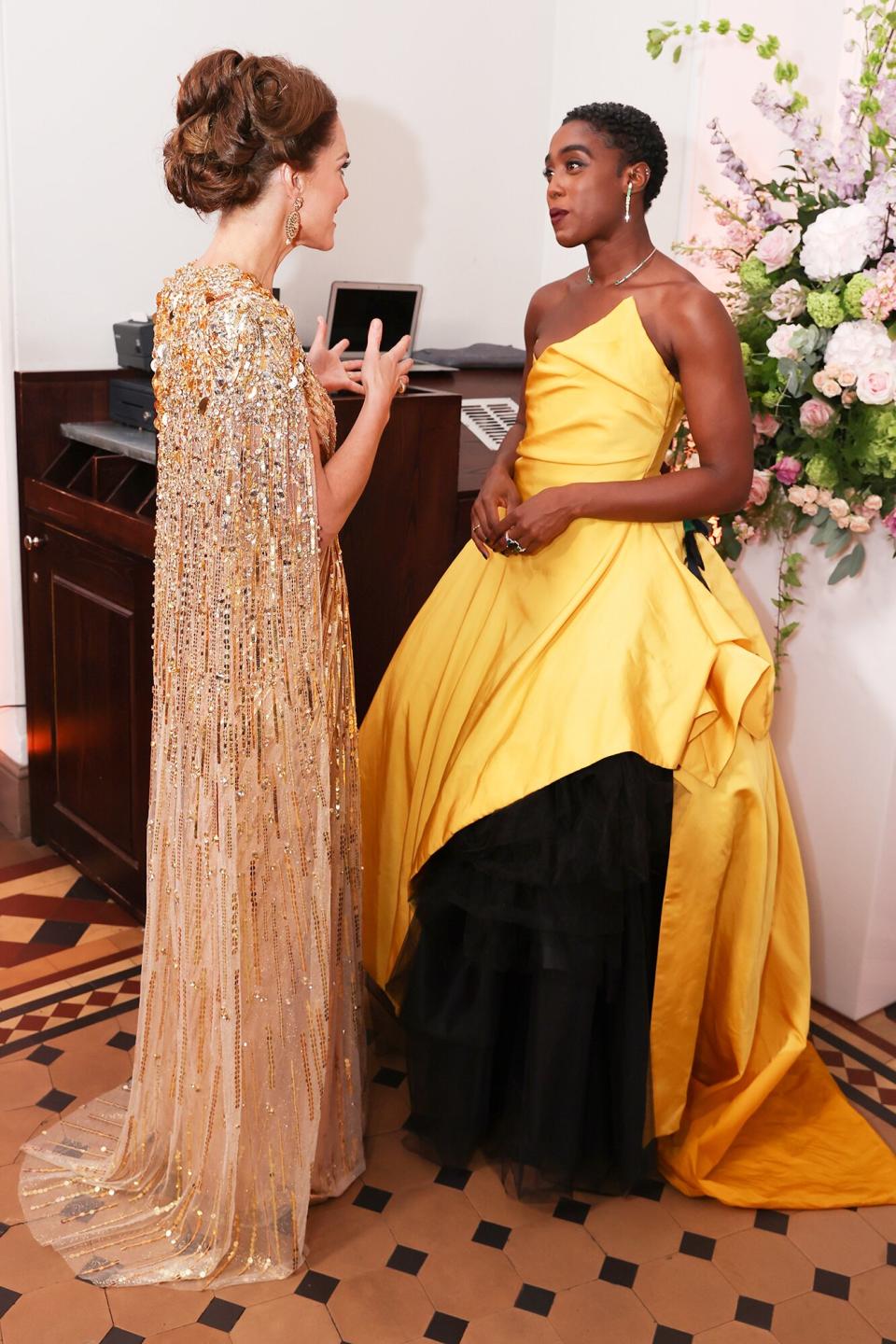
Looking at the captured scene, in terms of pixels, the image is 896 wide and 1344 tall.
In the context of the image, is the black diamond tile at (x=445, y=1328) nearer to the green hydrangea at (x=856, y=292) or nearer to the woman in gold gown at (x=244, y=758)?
the woman in gold gown at (x=244, y=758)

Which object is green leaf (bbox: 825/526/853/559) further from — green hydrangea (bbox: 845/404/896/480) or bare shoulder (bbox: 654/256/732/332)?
bare shoulder (bbox: 654/256/732/332)

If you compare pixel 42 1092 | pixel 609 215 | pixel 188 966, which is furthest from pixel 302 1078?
pixel 609 215

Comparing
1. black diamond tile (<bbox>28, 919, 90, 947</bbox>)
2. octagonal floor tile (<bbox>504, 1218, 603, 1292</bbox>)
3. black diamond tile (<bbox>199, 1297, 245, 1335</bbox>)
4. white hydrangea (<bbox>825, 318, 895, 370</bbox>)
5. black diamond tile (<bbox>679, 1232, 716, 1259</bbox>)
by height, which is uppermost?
white hydrangea (<bbox>825, 318, 895, 370</bbox>)

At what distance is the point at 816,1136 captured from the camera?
8.22 feet

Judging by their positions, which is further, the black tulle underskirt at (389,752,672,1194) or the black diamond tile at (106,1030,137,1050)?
the black diamond tile at (106,1030,137,1050)

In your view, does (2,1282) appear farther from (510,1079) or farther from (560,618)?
(560,618)

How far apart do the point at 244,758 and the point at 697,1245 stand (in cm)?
115

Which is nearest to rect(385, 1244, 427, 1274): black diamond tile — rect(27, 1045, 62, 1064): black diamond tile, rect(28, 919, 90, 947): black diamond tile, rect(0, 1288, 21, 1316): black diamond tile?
rect(0, 1288, 21, 1316): black diamond tile

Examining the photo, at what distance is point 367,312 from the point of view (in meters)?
3.37

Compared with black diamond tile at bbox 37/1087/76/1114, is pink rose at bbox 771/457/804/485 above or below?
above

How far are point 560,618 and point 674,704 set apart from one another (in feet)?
0.80

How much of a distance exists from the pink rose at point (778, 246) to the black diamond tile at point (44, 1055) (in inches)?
85.3

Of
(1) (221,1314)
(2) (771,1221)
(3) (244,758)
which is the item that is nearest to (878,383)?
(3) (244,758)

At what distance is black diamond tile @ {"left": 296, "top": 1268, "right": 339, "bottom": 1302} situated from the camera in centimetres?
210
